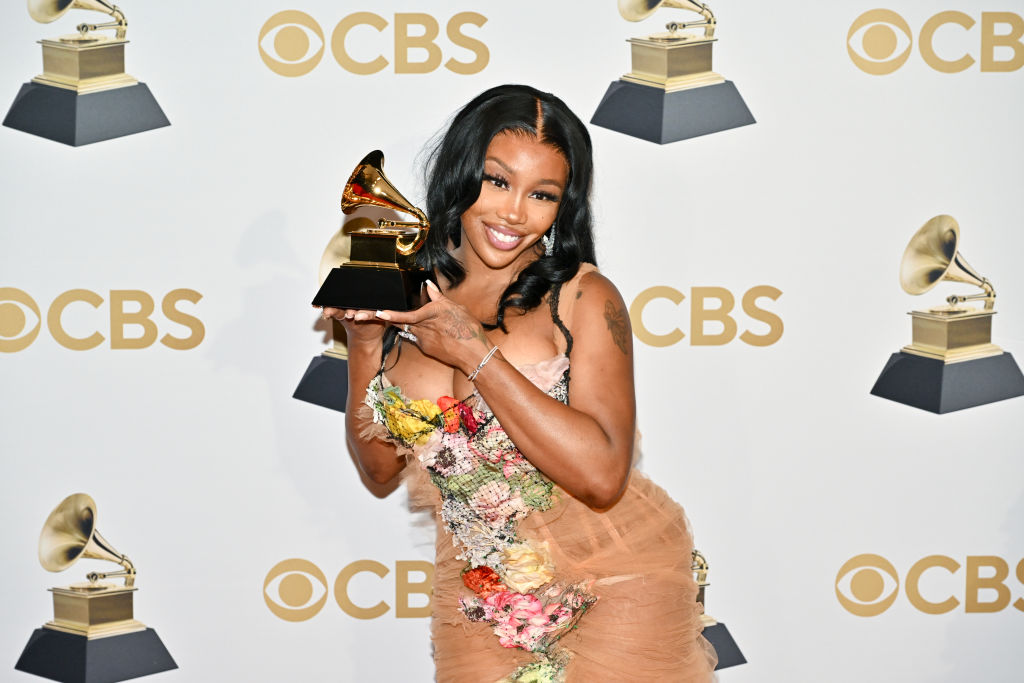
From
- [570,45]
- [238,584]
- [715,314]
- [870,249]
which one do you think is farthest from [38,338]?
[870,249]

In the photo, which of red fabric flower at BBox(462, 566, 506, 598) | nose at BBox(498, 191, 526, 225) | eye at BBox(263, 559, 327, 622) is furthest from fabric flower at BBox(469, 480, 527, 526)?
eye at BBox(263, 559, 327, 622)

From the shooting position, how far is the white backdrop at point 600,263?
9.22 feet

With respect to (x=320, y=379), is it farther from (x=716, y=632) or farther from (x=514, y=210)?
(x=716, y=632)

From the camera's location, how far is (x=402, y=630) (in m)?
2.99

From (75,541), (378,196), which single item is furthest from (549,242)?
(75,541)

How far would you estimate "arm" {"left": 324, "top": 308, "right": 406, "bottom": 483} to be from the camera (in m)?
2.15

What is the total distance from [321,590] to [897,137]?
202 centimetres

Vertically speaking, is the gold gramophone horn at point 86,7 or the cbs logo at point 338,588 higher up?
the gold gramophone horn at point 86,7

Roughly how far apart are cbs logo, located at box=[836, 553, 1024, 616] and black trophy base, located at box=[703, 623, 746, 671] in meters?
0.34

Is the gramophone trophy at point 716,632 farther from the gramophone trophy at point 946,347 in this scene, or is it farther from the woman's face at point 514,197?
the woman's face at point 514,197

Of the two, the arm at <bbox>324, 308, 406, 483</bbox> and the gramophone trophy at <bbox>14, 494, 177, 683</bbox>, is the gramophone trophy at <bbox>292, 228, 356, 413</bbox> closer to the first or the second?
the arm at <bbox>324, 308, 406, 483</bbox>

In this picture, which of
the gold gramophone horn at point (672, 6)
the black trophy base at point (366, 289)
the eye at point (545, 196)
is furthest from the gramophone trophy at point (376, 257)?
the gold gramophone horn at point (672, 6)

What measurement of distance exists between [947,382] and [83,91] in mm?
2476

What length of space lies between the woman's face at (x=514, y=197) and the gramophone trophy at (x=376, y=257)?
0.13 meters
